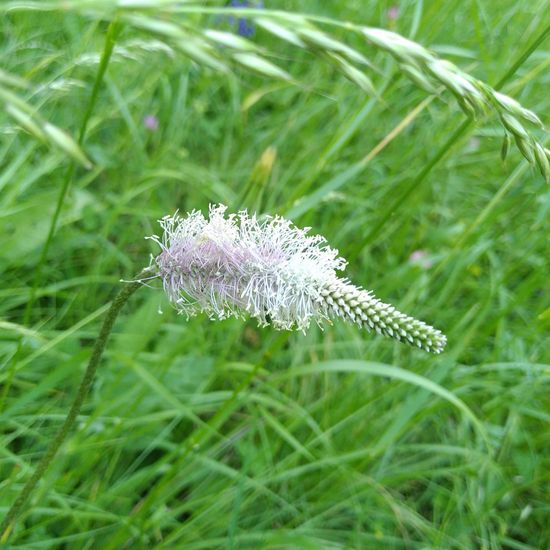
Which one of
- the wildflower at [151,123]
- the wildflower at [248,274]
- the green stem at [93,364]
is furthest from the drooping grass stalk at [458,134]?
the wildflower at [151,123]

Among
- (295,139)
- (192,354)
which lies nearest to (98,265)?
(192,354)

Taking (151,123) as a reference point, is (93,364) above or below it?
above

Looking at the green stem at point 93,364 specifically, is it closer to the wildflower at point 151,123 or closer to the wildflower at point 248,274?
the wildflower at point 248,274

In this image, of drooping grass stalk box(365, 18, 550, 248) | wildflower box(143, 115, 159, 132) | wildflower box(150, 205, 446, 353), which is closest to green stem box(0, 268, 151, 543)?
wildflower box(150, 205, 446, 353)

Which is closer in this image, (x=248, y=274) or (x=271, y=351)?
(x=248, y=274)

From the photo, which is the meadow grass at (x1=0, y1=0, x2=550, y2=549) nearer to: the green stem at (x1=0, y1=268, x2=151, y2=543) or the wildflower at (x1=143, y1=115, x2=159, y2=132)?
the wildflower at (x1=143, y1=115, x2=159, y2=132)

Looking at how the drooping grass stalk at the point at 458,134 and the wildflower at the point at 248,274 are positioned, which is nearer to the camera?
the wildflower at the point at 248,274

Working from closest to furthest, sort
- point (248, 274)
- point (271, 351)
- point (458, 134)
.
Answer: point (248, 274)
point (458, 134)
point (271, 351)

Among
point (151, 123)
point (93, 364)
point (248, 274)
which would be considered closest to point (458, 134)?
point (248, 274)

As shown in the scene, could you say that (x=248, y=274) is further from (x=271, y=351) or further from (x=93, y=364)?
(x=271, y=351)
